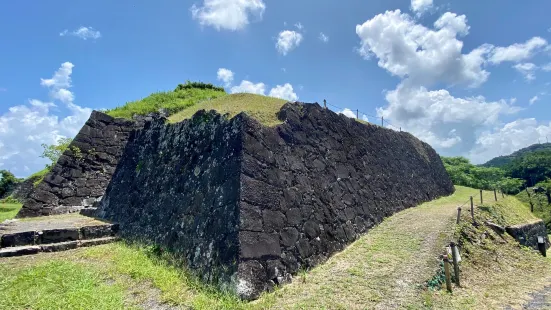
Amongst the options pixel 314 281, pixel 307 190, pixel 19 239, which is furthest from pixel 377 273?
pixel 19 239

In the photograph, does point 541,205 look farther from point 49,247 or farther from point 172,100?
point 49,247

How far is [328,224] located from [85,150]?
8869mm

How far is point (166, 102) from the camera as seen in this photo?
1492 centimetres

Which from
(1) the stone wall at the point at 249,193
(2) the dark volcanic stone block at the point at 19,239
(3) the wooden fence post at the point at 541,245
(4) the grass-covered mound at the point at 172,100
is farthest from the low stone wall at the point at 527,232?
(2) the dark volcanic stone block at the point at 19,239

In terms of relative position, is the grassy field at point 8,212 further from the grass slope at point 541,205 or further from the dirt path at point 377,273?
the grass slope at point 541,205

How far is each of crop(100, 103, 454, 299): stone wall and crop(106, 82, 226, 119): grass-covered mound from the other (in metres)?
2.78

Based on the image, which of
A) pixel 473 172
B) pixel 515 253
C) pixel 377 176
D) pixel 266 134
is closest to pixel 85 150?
pixel 266 134

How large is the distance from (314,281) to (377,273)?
4.53 ft

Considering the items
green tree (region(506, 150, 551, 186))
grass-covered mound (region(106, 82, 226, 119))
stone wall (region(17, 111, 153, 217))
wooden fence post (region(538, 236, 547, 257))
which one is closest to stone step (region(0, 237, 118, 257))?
stone wall (region(17, 111, 153, 217))

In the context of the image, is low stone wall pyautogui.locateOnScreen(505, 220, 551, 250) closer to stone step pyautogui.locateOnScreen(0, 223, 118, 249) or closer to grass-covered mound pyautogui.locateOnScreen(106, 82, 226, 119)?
grass-covered mound pyautogui.locateOnScreen(106, 82, 226, 119)

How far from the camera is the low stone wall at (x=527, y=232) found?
11.1 metres

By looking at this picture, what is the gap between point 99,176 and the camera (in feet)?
37.4

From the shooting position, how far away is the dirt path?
5.16 metres

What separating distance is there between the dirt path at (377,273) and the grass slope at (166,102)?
30.2 ft
